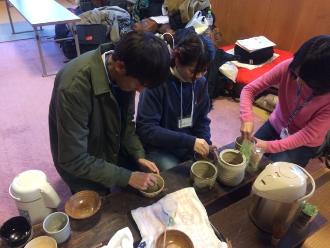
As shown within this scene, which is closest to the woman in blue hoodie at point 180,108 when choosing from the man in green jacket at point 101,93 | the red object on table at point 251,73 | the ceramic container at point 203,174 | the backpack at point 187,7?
the ceramic container at point 203,174

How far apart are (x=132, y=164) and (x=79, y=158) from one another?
0.40 meters

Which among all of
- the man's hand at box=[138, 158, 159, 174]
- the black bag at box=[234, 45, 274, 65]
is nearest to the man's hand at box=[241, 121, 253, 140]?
the man's hand at box=[138, 158, 159, 174]

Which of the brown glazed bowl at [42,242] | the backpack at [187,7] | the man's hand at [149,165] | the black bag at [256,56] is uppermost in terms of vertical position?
the backpack at [187,7]

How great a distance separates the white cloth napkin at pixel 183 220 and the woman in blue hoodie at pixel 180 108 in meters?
0.30

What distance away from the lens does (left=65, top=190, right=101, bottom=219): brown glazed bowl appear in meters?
0.91

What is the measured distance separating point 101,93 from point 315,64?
2.77 ft

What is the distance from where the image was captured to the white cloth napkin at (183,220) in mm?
855

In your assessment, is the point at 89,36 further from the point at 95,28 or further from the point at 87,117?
the point at 87,117

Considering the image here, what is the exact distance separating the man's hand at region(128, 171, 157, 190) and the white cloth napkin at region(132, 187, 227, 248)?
2.7 inches

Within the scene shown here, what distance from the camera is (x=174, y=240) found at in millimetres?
834

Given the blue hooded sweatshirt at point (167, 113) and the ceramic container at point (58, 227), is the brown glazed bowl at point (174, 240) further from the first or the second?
the blue hooded sweatshirt at point (167, 113)

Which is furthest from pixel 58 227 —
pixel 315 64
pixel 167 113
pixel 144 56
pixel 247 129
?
pixel 315 64

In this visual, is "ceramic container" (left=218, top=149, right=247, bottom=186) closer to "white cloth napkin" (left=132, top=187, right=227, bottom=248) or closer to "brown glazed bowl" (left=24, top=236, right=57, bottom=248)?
"white cloth napkin" (left=132, top=187, right=227, bottom=248)

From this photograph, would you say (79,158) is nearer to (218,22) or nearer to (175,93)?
(175,93)
